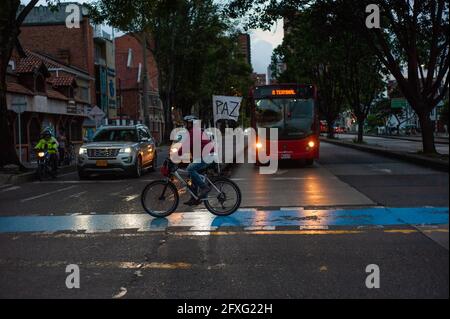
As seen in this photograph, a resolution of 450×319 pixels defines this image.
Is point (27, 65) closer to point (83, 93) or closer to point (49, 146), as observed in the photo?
point (49, 146)

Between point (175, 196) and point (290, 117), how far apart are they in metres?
12.3

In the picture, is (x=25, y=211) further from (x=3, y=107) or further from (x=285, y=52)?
(x=285, y=52)

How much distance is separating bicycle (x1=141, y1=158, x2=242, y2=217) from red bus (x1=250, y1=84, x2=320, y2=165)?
11.6 m

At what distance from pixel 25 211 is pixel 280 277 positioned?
7249mm

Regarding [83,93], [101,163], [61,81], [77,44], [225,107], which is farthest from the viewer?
[77,44]

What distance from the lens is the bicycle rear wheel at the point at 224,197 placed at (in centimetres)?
1016

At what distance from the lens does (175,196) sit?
10.2 m

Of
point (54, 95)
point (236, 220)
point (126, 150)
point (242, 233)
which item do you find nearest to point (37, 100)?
point (54, 95)

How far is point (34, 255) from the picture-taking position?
23.8 ft

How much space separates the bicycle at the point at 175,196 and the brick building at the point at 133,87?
49050mm

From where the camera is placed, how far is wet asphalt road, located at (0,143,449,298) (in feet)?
17.7

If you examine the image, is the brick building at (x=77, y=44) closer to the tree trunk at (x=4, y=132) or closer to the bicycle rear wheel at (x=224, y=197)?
the tree trunk at (x=4, y=132)

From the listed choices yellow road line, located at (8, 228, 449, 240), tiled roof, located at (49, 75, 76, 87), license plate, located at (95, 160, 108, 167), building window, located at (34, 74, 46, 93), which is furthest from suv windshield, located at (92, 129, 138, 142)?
tiled roof, located at (49, 75, 76, 87)

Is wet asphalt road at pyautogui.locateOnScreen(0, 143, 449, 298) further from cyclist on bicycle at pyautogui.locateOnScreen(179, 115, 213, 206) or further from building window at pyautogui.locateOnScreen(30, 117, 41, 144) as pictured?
building window at pyautogui.locateOnScreen(30, 117, 41, 144)
